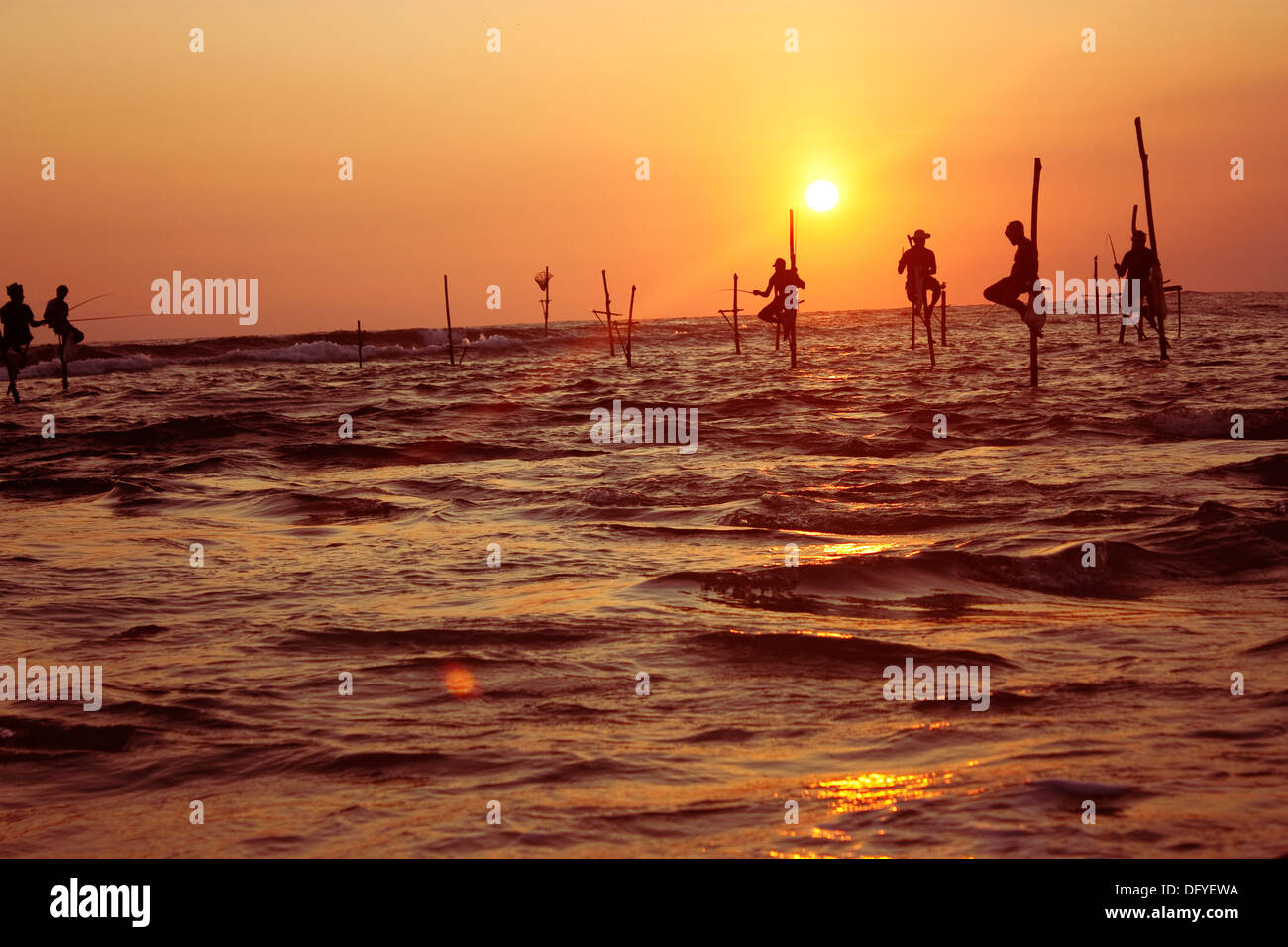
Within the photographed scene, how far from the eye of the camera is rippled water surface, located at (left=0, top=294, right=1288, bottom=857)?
13.2 feet

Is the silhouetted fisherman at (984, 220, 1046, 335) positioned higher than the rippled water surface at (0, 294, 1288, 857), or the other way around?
the silhouetted fisherman at (984, 220, 1046, 335)

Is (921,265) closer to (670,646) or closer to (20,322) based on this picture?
(20,322)

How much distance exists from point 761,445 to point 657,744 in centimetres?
1147

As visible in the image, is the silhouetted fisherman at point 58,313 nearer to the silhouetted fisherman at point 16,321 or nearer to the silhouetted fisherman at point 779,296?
the silhouetted fisherman at point 16,321

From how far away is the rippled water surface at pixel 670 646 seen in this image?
4.02 metres

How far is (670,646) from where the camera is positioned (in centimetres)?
630

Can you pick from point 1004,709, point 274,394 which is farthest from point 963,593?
point 274,394

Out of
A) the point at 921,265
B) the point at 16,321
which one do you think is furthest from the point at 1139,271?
the point at 16,321

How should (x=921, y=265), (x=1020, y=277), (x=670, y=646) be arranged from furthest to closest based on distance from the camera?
(x=921, y=265)
(x=1020, y=277)
(x=670, y=646)

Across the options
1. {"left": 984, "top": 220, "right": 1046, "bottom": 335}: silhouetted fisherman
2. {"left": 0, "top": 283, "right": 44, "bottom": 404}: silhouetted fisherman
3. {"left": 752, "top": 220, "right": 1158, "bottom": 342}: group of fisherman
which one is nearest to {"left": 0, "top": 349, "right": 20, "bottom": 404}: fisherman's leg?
{"left": 0, "top": 283, "right": 44, "bottom": 404}: silhouetted fisherman

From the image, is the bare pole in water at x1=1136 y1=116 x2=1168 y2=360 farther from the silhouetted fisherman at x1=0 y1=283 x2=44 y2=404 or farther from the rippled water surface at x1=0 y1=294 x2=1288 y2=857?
the silhouetted fisherman at x1=0 y1=283 x2=44 y2=404

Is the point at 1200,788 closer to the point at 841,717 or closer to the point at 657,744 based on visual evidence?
the point at 841,717

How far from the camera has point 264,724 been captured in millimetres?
5184
